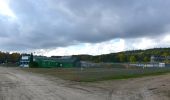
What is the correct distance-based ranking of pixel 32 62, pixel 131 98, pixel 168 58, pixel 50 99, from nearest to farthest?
1. pixel 50 99
2. pixel 131 98
3. pixel 32 62
4. pixel 168 58

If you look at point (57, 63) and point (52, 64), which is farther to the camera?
point (57, 63)

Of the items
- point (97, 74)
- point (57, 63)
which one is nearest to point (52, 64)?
point (57, 63)

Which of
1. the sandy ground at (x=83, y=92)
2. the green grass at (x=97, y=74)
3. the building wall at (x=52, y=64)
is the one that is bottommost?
the sandy ground at (x=83, y=92)

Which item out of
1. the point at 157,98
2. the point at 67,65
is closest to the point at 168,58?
the point at 67,65

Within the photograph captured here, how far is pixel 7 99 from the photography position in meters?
18.0

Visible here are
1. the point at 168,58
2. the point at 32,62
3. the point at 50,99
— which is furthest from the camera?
the point at 168,58

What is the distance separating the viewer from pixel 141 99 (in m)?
18.4

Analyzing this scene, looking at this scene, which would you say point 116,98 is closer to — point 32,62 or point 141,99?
point 141,99

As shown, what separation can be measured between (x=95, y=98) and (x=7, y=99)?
428 centimetres

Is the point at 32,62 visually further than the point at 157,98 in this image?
Yes

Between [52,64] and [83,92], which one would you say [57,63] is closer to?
[52,64]

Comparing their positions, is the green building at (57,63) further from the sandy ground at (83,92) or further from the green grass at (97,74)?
the sandy ground at (83,92)

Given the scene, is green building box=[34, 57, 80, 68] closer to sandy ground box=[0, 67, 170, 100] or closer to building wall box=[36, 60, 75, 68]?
building wall box=[36, 60, 75, 68]

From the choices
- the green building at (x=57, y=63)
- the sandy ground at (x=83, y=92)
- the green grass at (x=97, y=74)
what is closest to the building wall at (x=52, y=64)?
the green building at (x=57, y=63)
